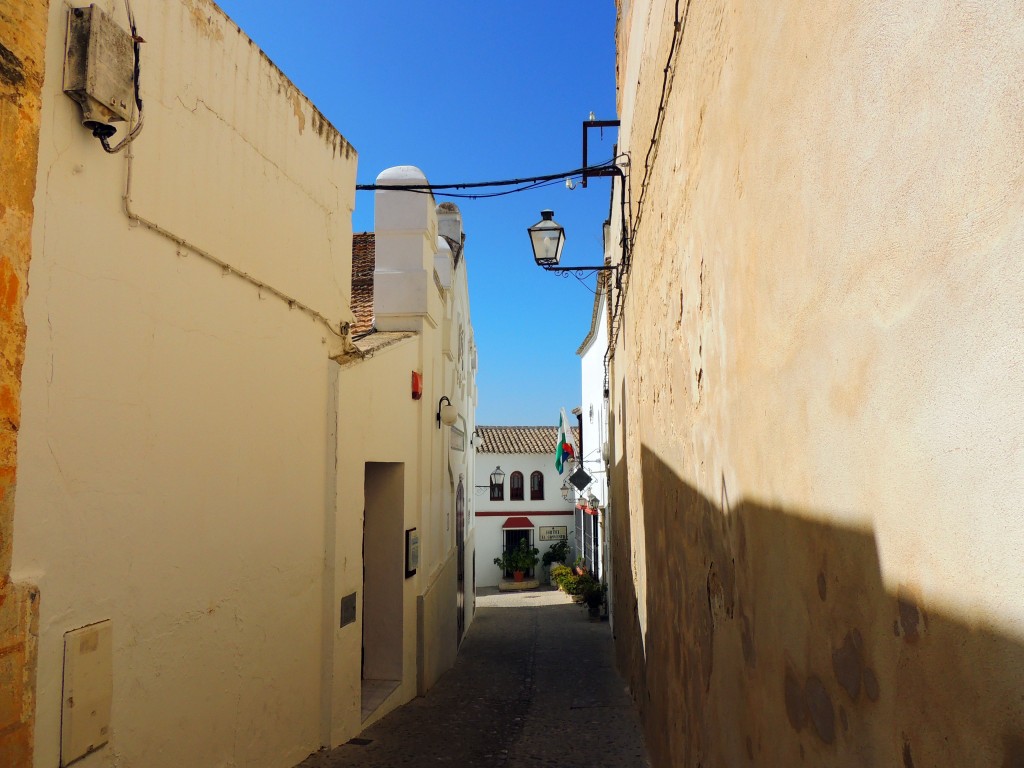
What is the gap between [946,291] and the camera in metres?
1.41

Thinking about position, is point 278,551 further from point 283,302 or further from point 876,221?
point 876,221

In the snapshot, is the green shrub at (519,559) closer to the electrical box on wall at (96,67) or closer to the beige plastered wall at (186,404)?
the beige plastered wall at (186,404)

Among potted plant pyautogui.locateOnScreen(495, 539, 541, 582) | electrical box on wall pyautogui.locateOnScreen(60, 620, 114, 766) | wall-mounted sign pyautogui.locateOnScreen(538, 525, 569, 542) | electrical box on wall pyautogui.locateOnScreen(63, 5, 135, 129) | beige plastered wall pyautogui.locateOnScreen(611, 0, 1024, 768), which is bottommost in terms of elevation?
potted plant pyautogui.locateOnScreen(495, 539, 541, 582)

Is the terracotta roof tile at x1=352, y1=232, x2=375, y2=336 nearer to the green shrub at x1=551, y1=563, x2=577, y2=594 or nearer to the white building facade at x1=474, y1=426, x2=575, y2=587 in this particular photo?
the green shrub at x1=551, y1=563, x2=577, y2=594

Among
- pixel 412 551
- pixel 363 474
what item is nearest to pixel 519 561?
pixel 412 551

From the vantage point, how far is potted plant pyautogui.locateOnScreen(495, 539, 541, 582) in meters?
28.8

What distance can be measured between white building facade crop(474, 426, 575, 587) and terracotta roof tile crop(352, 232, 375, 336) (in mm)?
20203

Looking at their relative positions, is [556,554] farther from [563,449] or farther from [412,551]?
[412,551]

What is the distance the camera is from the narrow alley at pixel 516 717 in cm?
614

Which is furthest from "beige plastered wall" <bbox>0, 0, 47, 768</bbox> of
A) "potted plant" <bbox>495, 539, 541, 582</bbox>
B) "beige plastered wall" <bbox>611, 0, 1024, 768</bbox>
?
"potted plant" <bbox>495, 539, 541, 582</bbox>

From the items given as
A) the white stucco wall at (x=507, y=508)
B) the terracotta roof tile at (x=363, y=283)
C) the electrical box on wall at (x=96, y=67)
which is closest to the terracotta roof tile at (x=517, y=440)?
the white stucco wall at (x=507, y=508)

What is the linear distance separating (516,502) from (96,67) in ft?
94.7

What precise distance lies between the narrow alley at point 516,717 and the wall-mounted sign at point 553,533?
17.1 m

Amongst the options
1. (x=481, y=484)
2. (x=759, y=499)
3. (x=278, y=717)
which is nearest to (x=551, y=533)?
(x=481, y=484)
